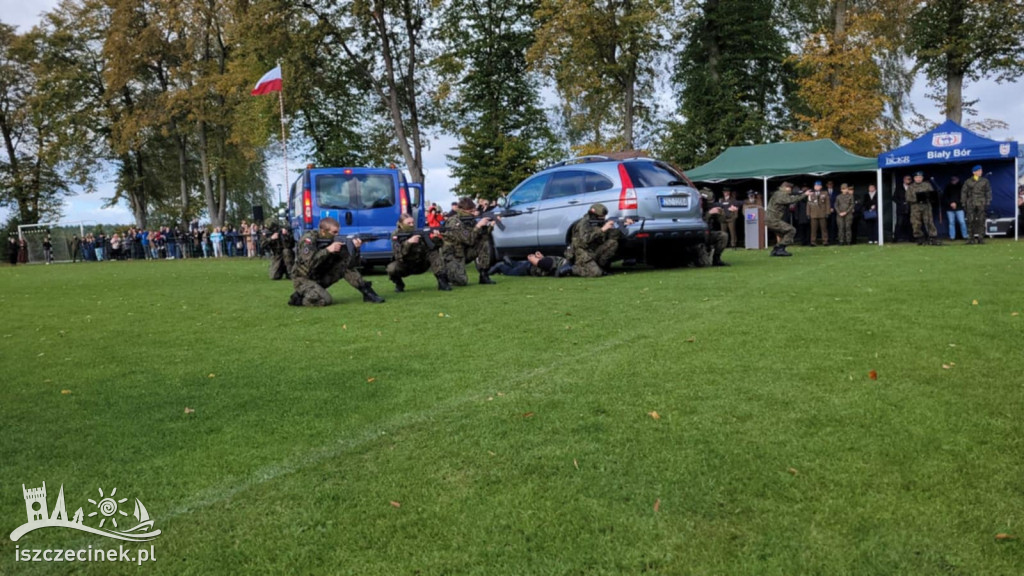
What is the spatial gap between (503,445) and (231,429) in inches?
63.4

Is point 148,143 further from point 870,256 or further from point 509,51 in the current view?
point 870,256

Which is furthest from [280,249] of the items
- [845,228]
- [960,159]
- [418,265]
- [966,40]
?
[966,40]

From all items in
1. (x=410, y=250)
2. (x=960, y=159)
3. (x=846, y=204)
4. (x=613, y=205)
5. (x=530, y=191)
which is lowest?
(x=410, y=250)

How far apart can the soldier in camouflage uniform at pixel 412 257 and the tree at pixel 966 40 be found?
81.3ft

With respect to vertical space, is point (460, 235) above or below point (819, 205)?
below

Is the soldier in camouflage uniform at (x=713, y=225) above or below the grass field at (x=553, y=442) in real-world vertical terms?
above

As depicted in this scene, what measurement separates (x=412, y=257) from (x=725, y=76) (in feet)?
85.0

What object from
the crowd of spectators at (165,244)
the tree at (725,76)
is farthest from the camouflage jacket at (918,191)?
the crowd of spectators at (165,244)

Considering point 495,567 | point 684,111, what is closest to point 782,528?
point 495,567

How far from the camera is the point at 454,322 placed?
7.77 metres

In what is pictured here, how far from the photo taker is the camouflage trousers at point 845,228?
20500 millimetres

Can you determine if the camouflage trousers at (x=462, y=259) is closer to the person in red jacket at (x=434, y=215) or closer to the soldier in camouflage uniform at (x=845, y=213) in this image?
the person in red jacket at (x=434, y=215)

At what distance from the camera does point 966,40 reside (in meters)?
27.3

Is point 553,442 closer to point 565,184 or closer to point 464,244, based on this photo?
point 464,244
